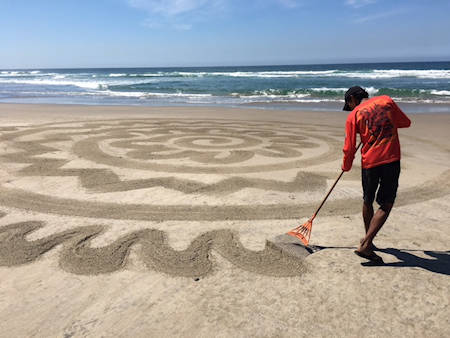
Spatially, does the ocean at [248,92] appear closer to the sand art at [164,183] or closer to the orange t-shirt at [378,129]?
the sand art at [164,183]

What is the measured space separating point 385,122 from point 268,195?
9.27ft

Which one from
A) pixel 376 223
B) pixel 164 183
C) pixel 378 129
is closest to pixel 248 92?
pixel 164 183

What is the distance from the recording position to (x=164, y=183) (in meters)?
6.88

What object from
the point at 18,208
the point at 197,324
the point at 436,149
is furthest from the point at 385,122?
the point at 436,149

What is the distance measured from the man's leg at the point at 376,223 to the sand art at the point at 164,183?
0.78 meters

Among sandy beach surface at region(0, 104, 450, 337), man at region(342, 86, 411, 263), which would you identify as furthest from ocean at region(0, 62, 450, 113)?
man at region(342, 86, 411, 263)

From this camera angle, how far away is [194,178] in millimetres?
7211

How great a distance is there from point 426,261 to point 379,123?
1669 millimetres

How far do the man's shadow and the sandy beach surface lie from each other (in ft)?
0.07

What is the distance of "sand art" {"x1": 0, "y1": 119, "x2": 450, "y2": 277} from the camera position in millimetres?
4223

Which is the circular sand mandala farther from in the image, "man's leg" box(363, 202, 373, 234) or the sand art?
"man's leg" box(363, 202, 373, 234)

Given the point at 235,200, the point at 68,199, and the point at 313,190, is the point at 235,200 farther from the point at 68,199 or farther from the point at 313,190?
the point at 68,199

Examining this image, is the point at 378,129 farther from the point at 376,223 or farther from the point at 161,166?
the point at 161,166

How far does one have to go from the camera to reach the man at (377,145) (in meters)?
3.83
